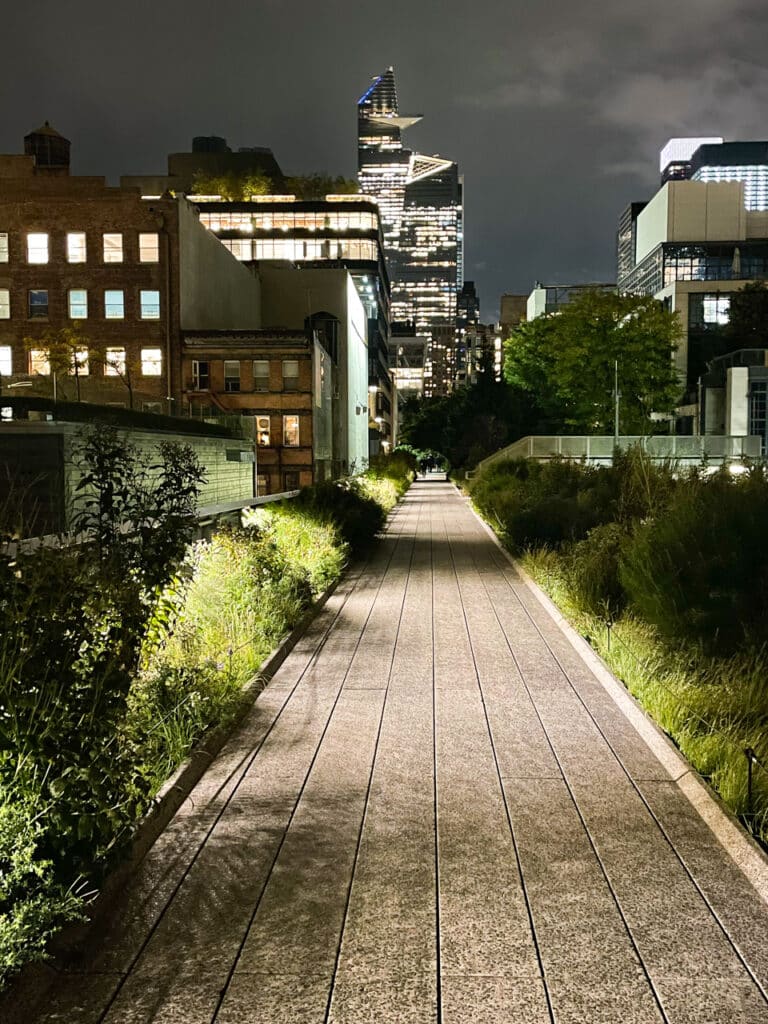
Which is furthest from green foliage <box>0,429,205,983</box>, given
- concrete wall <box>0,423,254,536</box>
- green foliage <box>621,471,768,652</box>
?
concrete wall <box>0,423,254,536</box>

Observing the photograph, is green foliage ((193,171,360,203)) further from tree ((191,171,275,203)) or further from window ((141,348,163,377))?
window ((141,348,163,377))

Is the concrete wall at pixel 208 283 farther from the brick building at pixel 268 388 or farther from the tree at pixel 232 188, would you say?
the tree at pixel 232 188

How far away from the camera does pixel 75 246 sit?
4766 centimetres

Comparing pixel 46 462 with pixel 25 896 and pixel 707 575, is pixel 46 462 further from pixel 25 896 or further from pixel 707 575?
pixel 25 896

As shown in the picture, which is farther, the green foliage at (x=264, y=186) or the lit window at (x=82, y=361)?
the green foliage at (x=264, y=186)

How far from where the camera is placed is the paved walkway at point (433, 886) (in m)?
3.21

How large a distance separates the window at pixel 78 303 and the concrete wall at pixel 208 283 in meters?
4.75

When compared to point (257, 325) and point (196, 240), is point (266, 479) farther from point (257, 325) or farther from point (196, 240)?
point (257, 325)

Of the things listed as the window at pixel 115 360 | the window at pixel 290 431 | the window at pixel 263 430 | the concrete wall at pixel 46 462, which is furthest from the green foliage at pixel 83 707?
the window at pixel 115 360

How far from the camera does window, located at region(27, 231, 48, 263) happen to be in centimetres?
4747

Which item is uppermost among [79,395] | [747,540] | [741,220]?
[741,220]

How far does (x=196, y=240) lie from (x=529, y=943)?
167 ft

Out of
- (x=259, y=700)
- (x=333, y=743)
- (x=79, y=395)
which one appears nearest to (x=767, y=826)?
(x=333, y=743)

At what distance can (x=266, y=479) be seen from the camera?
48688 mm
